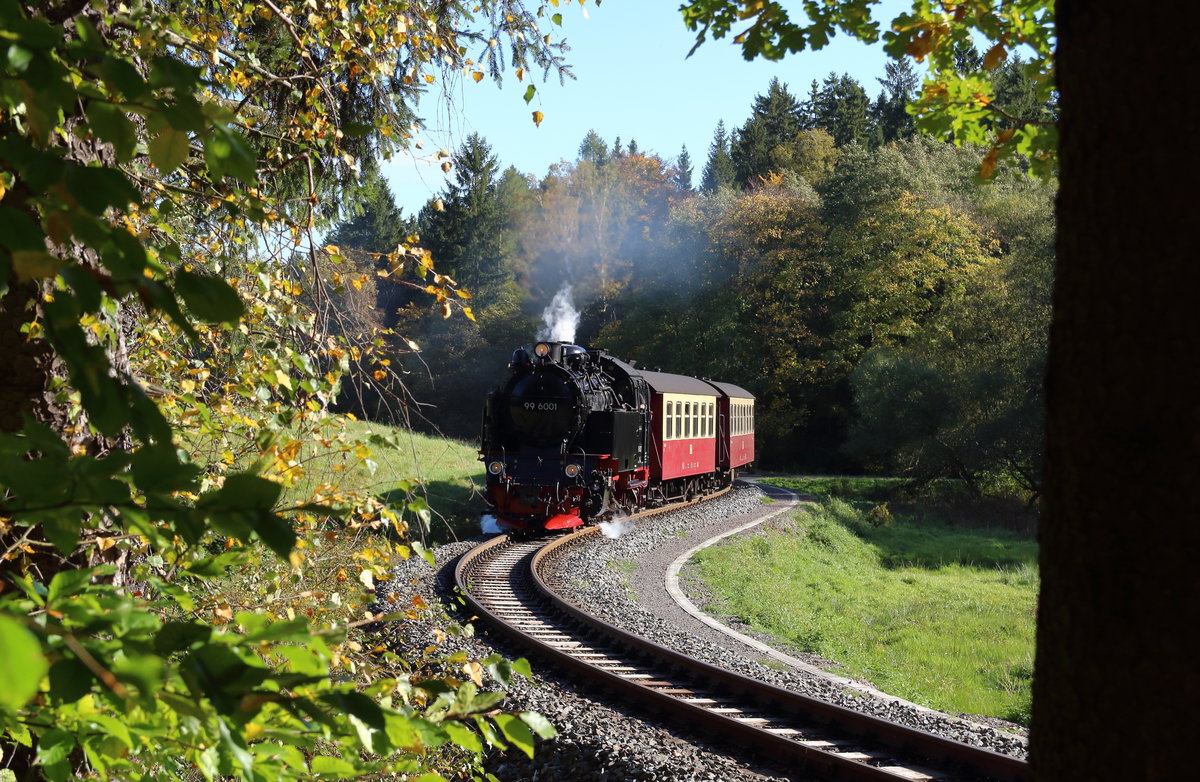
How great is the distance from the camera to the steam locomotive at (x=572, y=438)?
16531 mm

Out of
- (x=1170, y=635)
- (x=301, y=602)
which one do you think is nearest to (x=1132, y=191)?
(x=1170, y=635)

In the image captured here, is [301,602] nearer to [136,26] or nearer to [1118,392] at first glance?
[136,26]

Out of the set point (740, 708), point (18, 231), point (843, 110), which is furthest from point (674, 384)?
point (843, 110)

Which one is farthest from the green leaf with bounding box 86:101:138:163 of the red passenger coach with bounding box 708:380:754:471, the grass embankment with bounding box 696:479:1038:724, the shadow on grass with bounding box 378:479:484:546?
the red passenger coach with bounding box 708:380:754:471

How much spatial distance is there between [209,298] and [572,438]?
15257mm

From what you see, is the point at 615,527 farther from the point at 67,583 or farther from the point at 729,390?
the point at 67,583

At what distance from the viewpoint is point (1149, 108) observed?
59.7 inches

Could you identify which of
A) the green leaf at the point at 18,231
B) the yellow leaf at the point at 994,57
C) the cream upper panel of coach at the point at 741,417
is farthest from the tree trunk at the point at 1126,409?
the cream upper panel of coach at the point at 741,417

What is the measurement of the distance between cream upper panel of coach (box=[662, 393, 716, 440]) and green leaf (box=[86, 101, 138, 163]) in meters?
17.5

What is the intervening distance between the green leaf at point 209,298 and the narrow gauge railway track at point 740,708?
12.9ft

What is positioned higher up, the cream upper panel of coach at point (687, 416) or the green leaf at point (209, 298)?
the green leaf at point (209, 298)

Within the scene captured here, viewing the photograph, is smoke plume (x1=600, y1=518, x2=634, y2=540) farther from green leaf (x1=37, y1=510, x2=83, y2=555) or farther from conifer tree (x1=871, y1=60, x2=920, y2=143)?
conifer tree (x1=871, y1=60, x2=920, y2=143)

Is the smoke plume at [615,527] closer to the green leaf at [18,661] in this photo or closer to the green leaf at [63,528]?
the green leaf at [63,528]

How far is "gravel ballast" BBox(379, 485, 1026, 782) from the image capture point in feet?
20.0
